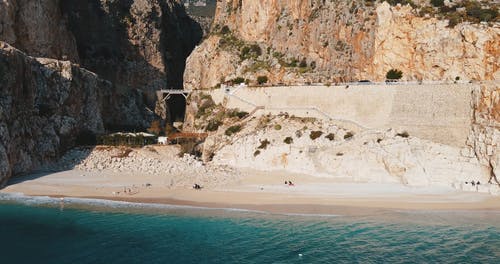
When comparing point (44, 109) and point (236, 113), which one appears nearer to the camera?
point (44, 109)

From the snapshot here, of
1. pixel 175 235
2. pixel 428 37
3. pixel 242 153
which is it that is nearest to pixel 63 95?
pixel 242 153

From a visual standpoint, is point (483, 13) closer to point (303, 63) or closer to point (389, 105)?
point (389, 105)

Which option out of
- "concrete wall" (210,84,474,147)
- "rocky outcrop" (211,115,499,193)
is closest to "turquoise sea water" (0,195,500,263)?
"rocky outcrop" (211,115,499,193)

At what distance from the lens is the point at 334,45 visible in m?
43.0

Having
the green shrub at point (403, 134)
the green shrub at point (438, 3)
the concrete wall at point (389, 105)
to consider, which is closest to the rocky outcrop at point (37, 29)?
the concrete wall at point (389, 105)

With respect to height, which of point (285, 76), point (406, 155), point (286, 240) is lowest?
point (286, 240)

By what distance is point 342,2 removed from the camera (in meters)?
43.7

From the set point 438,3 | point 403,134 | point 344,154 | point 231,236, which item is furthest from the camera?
point 438,3

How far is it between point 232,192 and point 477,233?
12.7 metres

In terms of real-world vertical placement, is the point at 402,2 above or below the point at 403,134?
above

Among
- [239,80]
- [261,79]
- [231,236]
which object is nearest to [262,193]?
[231,236]

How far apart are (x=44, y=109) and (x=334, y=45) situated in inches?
976

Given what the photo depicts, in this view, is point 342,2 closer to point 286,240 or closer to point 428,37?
point 428,37

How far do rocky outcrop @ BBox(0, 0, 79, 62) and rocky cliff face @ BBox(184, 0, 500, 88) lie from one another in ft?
43.1
